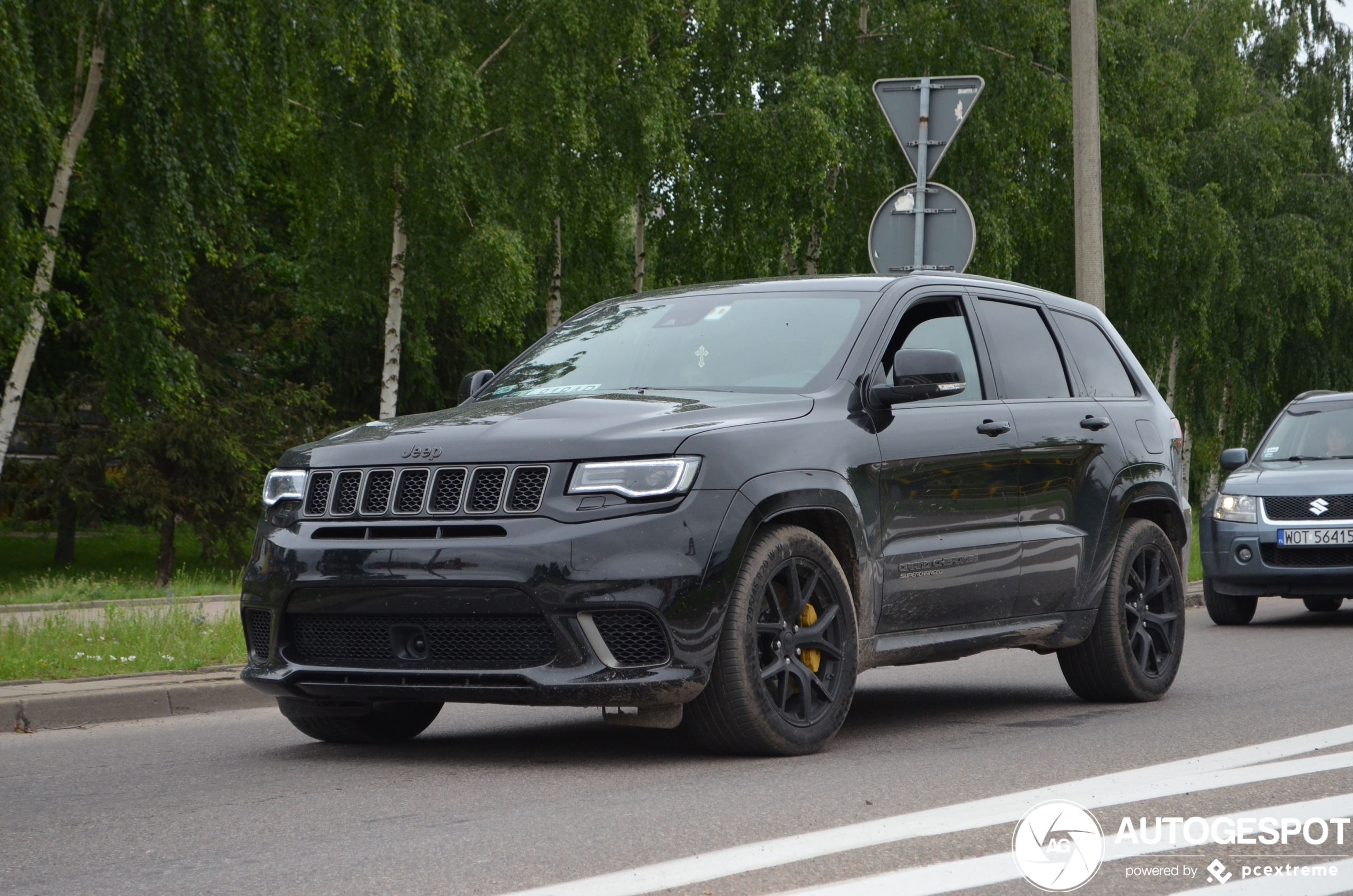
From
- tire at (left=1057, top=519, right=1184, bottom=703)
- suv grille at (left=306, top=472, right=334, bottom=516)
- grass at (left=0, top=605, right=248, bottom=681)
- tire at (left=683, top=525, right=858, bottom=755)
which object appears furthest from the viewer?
grass at (left=0, top=605, right=248, bottom=681)

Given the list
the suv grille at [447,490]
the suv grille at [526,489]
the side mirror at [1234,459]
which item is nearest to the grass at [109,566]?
the side mirror at [1234,459]

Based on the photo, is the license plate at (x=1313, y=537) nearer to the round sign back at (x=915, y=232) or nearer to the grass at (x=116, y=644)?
the round sign back at (x=915, y=232)

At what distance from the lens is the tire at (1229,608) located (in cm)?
1441

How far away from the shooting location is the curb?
8.24 meters

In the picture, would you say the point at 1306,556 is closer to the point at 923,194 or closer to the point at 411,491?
the point at 923,194

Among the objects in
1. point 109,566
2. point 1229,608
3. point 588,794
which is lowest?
point 109,566

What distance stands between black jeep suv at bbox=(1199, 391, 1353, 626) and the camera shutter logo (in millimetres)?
8888

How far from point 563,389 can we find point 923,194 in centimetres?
598

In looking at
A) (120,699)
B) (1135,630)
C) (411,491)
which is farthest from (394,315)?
(411,491)

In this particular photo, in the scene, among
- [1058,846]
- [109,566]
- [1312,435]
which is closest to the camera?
[1058,846]

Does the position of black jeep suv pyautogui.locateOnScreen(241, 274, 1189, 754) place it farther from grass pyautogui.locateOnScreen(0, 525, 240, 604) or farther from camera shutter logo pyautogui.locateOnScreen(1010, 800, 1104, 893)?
grass pyautogui.locateOnScreen(0, 525, 240, 604)

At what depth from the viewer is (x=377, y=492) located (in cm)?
639

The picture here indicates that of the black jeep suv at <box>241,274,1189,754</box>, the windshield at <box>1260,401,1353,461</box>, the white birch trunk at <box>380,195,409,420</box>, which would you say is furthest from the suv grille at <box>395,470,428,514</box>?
the white birch trunk at <box>380,195,409,420</box>

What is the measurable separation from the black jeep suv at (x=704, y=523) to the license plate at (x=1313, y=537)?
5975 mm
